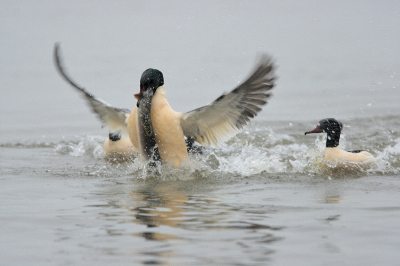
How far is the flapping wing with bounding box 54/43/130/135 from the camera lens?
7.71 meters

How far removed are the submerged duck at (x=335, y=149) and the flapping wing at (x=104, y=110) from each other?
2.78 meters

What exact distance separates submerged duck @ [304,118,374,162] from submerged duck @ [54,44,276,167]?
59.8 inches

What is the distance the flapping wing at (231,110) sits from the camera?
6523mm

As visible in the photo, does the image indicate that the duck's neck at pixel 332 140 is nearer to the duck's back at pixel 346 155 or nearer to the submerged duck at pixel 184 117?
the duck's back at pixel 346 155

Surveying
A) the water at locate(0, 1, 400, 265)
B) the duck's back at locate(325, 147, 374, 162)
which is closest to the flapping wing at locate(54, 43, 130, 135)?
the water at locate(0, 1, 400, 265)

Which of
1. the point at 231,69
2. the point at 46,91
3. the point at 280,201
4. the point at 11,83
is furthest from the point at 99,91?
the point at 280,201

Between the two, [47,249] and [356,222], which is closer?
[47,249]

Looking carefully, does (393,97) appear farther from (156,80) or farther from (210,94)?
(156,80)

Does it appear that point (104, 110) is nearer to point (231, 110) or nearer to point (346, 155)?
point (231, 110)

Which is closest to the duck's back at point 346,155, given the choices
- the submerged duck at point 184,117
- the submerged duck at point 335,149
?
the submerged duck at point 335,149

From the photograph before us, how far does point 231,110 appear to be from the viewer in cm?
695

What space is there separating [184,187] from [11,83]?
1351cm

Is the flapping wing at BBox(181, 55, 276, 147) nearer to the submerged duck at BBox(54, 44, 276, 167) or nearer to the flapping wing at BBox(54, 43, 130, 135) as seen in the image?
the submerged duck at BBox(54, 44, 276, 167)

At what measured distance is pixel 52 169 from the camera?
25.9 ft
